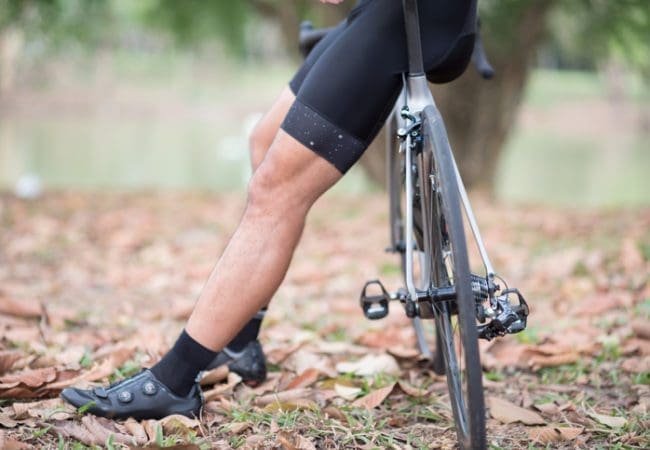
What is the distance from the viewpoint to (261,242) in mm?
2029

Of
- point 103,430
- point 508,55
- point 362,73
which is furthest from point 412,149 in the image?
point 508,55

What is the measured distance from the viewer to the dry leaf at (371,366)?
259 centimetres

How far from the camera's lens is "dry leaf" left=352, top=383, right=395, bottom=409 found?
2.26m

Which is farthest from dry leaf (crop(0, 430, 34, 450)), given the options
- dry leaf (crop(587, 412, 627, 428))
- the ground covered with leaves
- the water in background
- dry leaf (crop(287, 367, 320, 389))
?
the water in background

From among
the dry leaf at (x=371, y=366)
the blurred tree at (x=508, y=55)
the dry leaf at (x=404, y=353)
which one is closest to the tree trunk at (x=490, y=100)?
the blurred tree at (x=508, y=55)

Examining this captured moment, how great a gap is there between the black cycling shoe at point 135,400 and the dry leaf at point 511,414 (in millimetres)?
857

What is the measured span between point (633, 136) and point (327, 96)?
29177mm

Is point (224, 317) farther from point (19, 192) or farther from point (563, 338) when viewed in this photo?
point (19, 192)

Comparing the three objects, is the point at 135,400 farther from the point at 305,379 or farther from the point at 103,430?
the point at 305,379

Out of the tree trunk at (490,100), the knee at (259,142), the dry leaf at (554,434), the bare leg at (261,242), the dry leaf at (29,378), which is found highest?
the tree trunk at (490,100)

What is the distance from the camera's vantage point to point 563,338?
2.92 m

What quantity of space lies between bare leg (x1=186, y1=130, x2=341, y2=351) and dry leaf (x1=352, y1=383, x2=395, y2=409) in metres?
0.47

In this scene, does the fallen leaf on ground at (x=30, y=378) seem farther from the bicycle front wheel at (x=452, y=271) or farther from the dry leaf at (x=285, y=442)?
the bicycle front wheel at (x=452, y=271)

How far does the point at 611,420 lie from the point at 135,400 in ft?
4.27
